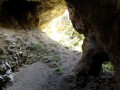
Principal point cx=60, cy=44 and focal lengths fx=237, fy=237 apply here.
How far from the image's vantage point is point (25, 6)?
14.6 m

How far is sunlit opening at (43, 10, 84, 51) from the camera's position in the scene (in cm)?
1739

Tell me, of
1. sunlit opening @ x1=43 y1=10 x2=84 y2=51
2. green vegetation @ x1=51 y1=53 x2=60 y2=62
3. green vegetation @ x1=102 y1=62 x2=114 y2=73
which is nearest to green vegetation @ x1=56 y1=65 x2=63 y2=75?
green vegetation @ x1=51 y1=53 x2=60 y2=62

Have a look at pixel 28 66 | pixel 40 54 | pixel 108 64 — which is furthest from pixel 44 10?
pixel 108 64

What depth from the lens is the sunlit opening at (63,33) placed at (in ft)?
57.1

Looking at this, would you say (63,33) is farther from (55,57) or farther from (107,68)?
(107,68)

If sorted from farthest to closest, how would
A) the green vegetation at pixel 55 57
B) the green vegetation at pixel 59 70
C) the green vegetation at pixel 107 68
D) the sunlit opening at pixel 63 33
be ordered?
the sunlit opening at pixel 63 33 → the green vegetation at pixel 55 57 → the green vegetation at pixel 59 70 → the green vegetation at pixel 107 68

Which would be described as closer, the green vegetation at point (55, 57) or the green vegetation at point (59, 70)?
the green vegetation at point (59, 70)

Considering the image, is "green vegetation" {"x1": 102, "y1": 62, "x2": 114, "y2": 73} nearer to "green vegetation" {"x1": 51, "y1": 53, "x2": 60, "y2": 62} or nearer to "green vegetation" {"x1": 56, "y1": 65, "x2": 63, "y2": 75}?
"green vegetation" {"x1": 56, "y1": 65, "x2": 63, "y2": 75}

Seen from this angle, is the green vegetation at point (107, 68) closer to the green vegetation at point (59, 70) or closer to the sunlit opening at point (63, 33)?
the green vegetation at point (59, 70)

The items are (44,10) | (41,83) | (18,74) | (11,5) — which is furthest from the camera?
(44,10)

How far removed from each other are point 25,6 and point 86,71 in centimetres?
680

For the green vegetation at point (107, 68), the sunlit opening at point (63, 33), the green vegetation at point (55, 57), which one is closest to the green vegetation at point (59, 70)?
the green vegetation at point (55, 57)

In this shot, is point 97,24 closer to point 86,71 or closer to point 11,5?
Result: point 86,71

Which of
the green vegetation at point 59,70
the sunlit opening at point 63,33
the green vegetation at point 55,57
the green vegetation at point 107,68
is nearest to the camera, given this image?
the green vegetation at point 107,68
